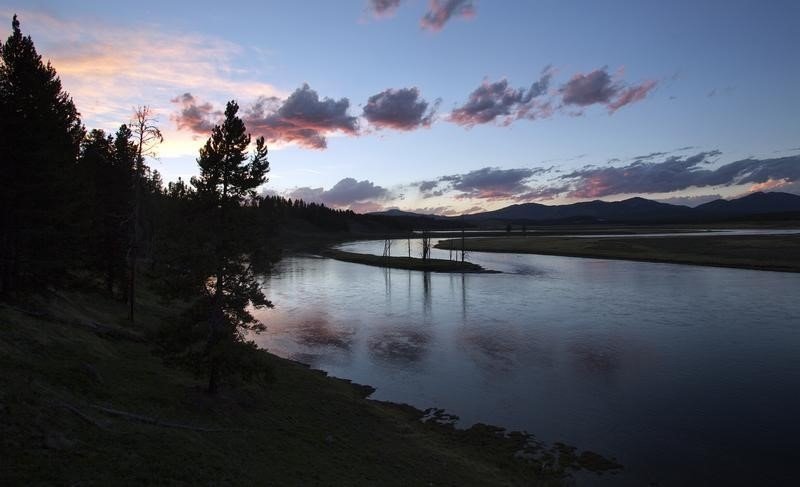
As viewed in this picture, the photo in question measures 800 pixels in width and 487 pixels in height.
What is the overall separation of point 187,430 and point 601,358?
2895 cm

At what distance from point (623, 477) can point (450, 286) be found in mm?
58652

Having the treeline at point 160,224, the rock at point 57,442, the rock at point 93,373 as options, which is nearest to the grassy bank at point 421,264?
the treeline at point 160,224

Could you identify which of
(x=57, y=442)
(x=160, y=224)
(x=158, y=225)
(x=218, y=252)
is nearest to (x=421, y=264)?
(x=158, y=225)

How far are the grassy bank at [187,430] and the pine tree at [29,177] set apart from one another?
2698mm

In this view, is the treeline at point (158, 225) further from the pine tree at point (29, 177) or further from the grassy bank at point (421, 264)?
the grassy bank at point (421, 264)

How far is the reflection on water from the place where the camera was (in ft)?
74.1

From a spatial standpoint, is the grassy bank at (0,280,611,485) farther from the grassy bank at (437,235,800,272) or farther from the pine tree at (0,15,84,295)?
the grassy bank at (437,235,800,272)

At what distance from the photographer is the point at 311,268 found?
350ft

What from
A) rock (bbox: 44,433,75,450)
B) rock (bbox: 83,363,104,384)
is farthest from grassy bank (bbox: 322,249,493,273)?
rock (bbox: 44,433,75,450)

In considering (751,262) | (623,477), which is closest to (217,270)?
(623,477)

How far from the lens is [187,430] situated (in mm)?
17375

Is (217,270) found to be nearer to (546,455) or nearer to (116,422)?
(116,422)

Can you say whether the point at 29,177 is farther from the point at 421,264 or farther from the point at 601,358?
the point at 421,264

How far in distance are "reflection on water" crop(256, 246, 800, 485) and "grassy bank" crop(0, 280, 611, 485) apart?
3492mm
